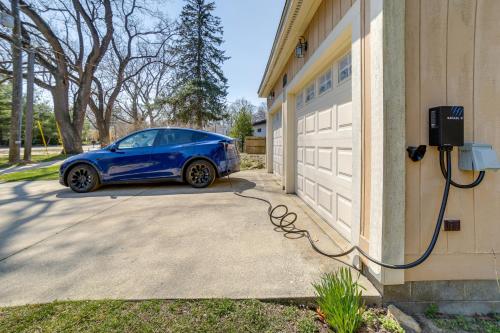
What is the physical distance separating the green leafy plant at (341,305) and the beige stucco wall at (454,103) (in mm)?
560

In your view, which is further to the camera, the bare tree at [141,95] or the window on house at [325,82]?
the bare tree at [141,95]

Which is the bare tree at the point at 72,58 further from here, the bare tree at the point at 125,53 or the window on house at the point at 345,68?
the window on house at the point at 345,68

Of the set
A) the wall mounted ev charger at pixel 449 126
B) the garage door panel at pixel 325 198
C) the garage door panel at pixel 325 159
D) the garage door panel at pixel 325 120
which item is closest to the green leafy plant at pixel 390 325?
the wall mounted ev charger at pixel 449 126

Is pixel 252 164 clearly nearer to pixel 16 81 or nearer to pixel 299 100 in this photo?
pixel 299 100

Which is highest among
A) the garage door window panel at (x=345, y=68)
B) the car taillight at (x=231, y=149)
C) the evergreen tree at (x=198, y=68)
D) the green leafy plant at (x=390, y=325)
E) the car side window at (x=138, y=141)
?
the evergreen tree at (x=198, y=68)

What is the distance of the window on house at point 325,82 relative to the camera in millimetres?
3328

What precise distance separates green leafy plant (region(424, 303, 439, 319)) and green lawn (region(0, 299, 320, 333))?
0.84m

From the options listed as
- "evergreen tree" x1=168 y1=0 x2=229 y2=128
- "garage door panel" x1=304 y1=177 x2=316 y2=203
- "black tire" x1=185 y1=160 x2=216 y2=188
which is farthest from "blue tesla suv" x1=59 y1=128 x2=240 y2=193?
"evergreen tree" x1=168 y1=0 x2=229 y2=128

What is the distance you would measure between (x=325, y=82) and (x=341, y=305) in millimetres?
2853

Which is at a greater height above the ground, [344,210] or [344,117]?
[344,117]

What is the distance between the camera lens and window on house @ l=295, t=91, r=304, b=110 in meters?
4.73

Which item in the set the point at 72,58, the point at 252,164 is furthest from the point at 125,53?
the point at 252,164

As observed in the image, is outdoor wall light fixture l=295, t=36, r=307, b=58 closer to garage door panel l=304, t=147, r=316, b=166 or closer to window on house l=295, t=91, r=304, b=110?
window on house l=295, t=91, r=304, b=110

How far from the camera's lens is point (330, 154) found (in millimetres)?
3246
